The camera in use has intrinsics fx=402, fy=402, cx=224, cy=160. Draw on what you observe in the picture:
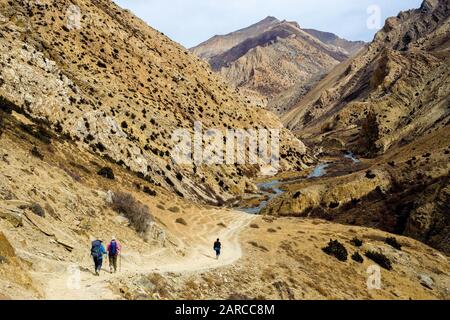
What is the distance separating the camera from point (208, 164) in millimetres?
77000

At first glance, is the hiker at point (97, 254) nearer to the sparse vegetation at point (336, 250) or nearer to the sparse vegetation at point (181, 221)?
the sparse vegetation at point (181, 221)

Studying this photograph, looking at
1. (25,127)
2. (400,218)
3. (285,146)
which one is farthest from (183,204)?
(285,146)

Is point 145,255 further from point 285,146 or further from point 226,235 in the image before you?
point 285,146

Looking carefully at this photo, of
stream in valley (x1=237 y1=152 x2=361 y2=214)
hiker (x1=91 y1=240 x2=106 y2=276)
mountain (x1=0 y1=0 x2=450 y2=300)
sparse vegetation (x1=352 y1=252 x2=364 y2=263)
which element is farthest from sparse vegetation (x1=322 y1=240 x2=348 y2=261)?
stream in valley (x1=237 y1=152 x2=361 y2=214)

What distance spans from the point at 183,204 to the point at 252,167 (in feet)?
171

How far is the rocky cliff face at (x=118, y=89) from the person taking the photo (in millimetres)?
48812

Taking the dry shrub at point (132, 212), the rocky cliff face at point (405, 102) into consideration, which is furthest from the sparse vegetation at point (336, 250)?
the rocky cliff face at point (405, 102)

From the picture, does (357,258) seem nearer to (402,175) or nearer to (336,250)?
(336,250)

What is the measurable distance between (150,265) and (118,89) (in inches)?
2147

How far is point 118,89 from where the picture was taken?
72875 mm

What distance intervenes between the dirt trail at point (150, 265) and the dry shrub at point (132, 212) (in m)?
2.60

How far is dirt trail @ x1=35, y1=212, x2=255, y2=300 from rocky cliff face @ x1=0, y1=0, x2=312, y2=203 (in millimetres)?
19694
